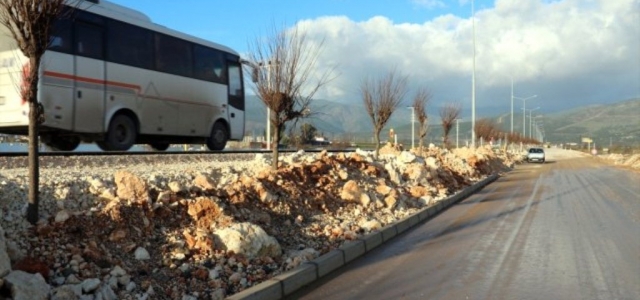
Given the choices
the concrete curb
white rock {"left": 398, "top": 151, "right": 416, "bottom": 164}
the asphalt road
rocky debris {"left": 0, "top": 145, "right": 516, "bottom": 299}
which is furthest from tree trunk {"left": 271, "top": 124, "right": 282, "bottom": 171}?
white rock {"left": 398, "top": 151, "right": 416, "bottom": 164}

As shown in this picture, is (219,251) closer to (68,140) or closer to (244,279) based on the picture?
(244,279)

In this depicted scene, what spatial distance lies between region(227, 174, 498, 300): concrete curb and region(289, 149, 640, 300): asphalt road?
0.13 meters

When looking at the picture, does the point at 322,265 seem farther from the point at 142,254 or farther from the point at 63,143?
the point at 63,143

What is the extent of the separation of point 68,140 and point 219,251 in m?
9.20

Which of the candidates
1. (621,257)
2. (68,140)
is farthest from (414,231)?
(68,140)

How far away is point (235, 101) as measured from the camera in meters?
18.4

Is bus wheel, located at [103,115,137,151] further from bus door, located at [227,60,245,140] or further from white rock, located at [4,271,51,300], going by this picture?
white rock, located at [4,271,51,300]

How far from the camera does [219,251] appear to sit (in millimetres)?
6758

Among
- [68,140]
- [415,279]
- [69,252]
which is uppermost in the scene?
[68,140]

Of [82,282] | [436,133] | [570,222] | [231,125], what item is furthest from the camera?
[436,133]

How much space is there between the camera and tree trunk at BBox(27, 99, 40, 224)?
20.1 feet

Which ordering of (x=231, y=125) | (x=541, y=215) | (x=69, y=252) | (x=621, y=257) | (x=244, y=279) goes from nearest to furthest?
(x=69, y=252) < (x=244, y=279) < (x=621, y=257) < (x=541, y=215) < (x=231, y=125)

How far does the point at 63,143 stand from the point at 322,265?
998cm

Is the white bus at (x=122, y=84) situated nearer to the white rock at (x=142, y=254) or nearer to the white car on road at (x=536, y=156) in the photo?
the white rock at (x=142, y=254)
